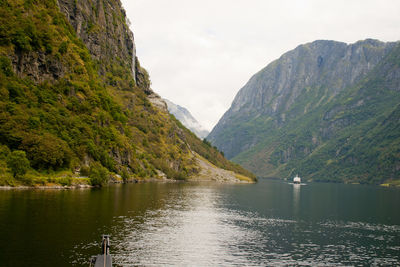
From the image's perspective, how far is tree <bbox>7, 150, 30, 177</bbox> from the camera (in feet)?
407

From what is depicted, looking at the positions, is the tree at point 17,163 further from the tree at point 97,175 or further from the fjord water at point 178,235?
the tree at point 97,175

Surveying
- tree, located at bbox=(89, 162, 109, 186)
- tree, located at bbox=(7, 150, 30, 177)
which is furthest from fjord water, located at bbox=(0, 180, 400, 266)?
tree, located at bbox=(89, 162, 109, 186)

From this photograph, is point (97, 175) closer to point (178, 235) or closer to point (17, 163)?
point (17, 163)

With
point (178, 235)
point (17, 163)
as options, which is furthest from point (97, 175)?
point (178, 235)

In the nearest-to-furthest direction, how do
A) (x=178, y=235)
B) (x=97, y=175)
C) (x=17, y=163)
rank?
(x=178, y=235) → (x=17, y=163) → (x=97, y=175)

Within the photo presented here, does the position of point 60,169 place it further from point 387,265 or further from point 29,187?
point 387,265

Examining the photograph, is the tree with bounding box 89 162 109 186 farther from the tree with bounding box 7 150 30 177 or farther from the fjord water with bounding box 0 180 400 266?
the fjord water with bounding box 0 180 400 266

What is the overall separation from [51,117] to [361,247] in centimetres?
13321

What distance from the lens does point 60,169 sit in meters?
147

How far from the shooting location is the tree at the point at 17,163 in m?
124

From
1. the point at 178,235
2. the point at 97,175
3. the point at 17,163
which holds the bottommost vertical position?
the point at 178,235

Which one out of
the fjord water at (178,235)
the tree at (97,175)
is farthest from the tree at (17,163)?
the tree at (97,175)

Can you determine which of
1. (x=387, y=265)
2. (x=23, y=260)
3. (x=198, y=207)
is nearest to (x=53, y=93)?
(x=198, y=207)

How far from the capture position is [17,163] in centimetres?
12400
